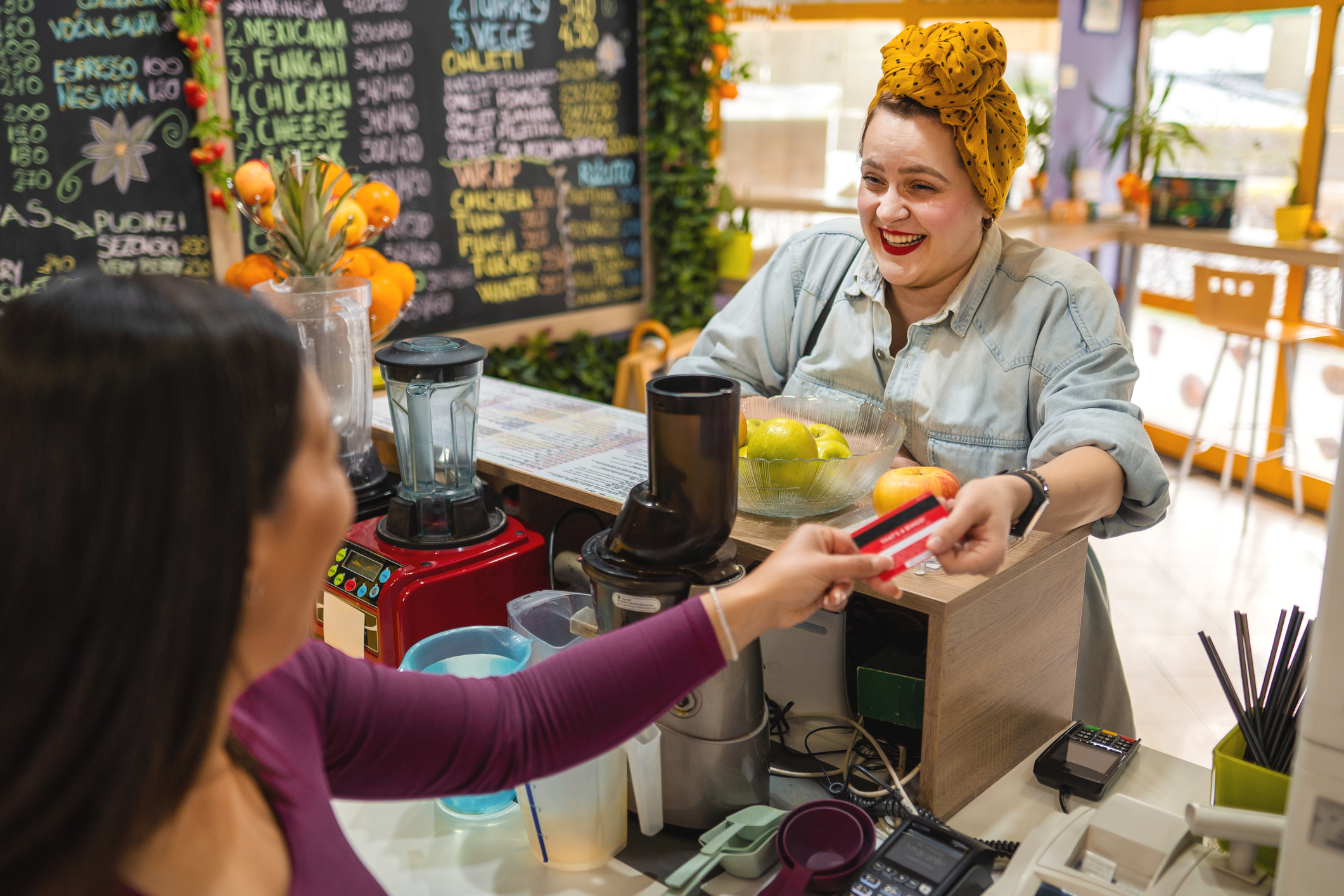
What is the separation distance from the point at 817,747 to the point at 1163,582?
3.17 m

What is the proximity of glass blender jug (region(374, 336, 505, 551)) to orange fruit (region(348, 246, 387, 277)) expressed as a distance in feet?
2.12

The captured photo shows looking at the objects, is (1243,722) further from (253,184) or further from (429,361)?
(253,184)

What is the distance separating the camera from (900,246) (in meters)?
1.73

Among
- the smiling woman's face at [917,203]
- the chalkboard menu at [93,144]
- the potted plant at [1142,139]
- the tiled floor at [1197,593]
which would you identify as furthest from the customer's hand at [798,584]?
the potted plant at [1142,139]

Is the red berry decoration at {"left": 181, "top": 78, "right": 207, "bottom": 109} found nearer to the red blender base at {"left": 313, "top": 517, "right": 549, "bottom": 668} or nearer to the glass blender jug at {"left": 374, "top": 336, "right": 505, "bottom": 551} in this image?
the glass blender jug at {"left": 374, "top": 336, "right": 505, "bottom": 551}

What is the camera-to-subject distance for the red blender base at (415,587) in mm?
1479

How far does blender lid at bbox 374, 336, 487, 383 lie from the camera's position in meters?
1.51

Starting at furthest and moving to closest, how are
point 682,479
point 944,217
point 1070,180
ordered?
point 1070,180 < point 944,217 < point 682,479

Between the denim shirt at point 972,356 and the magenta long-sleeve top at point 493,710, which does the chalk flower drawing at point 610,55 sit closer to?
the denim shirt at point 972,356

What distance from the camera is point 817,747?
1.38 m

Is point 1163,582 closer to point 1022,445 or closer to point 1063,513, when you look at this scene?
point 1022,445

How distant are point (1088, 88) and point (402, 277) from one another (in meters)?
4.82

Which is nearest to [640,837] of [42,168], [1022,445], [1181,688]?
[1022,445]

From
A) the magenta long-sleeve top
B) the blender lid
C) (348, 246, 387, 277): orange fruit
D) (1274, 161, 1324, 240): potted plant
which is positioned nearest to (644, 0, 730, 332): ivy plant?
(348, 246, 387, 277): orange fruit
